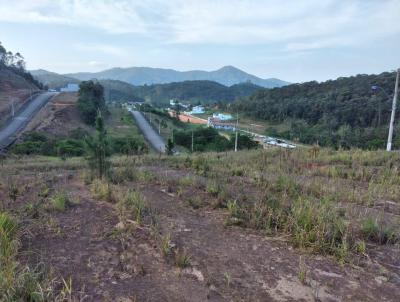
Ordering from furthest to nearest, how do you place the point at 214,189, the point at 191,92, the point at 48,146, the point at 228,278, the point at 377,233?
the point at 191,92, the point at 48,146, the point at 214,189, the point at 377,233, the point at 228,278

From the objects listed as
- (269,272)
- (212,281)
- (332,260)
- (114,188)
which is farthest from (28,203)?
(332,260)

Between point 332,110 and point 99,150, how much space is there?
54.3 m

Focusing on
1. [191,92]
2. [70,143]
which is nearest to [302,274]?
[70,143]

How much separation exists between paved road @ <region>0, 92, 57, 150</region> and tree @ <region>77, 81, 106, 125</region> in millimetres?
5431

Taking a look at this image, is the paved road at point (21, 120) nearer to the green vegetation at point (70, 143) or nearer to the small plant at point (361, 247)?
the green vegetation at point (70, 143)

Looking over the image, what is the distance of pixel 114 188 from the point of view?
5.09 m

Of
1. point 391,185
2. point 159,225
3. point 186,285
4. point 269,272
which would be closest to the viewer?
point 186,285

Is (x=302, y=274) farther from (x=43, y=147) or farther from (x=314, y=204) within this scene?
(x=43, y=147)

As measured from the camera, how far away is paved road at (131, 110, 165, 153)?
34.8 m

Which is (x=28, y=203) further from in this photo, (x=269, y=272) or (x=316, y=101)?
(x=316, y=101)

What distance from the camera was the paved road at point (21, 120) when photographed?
2968cm

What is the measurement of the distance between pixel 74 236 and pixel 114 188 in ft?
5.28

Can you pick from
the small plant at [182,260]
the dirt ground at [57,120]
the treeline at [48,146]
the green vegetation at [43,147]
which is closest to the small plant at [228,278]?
the small plant at [182,260]

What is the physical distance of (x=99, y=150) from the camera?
237 inches
